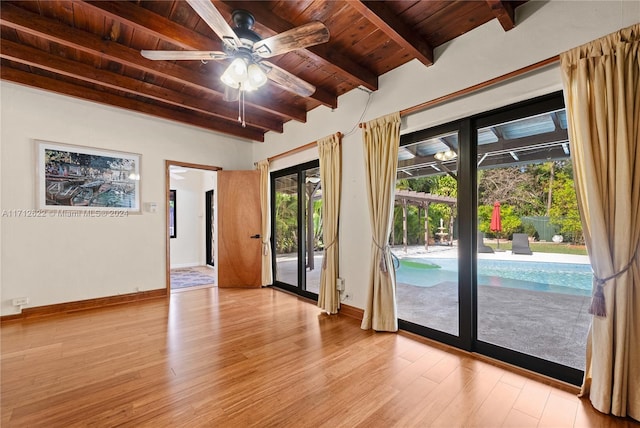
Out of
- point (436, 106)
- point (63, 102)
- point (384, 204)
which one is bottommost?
point (384, 204)

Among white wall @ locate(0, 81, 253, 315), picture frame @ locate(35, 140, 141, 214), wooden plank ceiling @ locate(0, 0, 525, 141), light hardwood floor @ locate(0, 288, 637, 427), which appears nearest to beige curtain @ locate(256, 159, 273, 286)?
white wall @ locate(0, 81, 253, 315)

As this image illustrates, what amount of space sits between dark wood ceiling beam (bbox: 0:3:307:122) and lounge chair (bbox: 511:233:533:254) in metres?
3.52

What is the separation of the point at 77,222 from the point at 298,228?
3116 millimetres

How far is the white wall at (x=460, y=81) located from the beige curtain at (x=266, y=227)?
4.30 ft

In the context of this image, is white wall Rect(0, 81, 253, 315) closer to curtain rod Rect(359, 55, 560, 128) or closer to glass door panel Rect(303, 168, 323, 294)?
glass door panel Rect(303, 168, 323, 294)

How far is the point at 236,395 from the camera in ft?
6.21

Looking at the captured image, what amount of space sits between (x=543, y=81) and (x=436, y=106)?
2.73 feet

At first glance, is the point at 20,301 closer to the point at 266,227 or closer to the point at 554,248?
the point at 266,227

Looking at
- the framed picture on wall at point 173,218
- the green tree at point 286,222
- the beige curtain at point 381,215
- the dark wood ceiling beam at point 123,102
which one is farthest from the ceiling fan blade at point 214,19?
the framed picture on wall at point 173,218

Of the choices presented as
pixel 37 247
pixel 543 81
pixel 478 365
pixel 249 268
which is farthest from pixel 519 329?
pixel 37 247

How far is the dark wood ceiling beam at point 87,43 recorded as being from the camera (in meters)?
2.23

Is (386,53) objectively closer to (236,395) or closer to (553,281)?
(553,281)

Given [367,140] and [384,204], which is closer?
[384,204]

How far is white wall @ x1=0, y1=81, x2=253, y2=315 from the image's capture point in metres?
3.38
